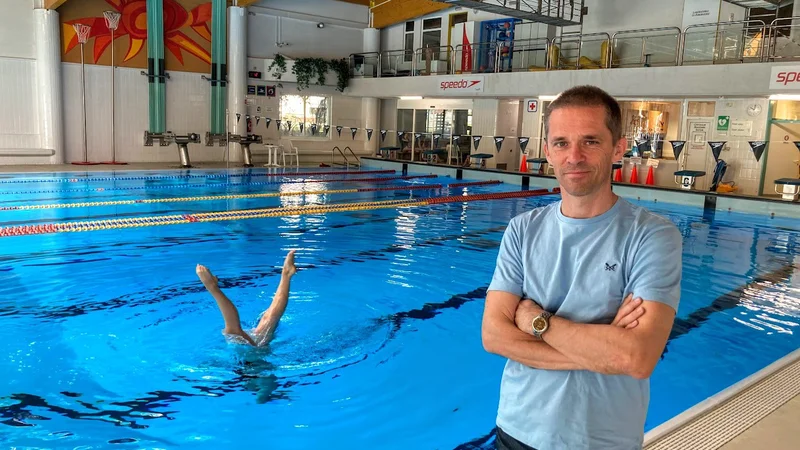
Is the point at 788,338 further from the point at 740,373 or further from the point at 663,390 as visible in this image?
the point at 663,390

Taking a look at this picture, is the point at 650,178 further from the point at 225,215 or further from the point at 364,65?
the point at 364,65

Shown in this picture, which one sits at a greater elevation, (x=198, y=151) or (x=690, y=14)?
(x=690, y=14)

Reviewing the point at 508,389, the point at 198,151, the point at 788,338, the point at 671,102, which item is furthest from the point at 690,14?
the point at 508,389

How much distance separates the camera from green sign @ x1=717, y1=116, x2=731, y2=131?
13547 mm

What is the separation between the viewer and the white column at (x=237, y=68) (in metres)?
18.8

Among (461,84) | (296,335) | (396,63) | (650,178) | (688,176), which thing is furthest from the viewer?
(396,63)

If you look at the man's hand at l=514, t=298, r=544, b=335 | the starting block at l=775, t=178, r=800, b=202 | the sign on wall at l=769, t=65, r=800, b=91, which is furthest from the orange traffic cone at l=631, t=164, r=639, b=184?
the man's hand at l=514, t=298, r=544, b=335

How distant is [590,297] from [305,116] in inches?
813

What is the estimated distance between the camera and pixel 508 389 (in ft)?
5.12

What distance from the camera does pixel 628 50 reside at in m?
14.4

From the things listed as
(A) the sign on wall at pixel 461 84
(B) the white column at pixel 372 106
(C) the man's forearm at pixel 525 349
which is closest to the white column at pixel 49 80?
(B) the white column at pixel 372 106

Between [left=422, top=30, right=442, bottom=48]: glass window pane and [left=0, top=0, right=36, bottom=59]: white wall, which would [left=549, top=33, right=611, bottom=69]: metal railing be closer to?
[left=422, top=30, right=442, bottom=48]: glass window pane

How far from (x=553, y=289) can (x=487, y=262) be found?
18.8 ft

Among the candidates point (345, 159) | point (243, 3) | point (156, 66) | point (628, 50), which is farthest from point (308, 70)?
point (628, 50)
